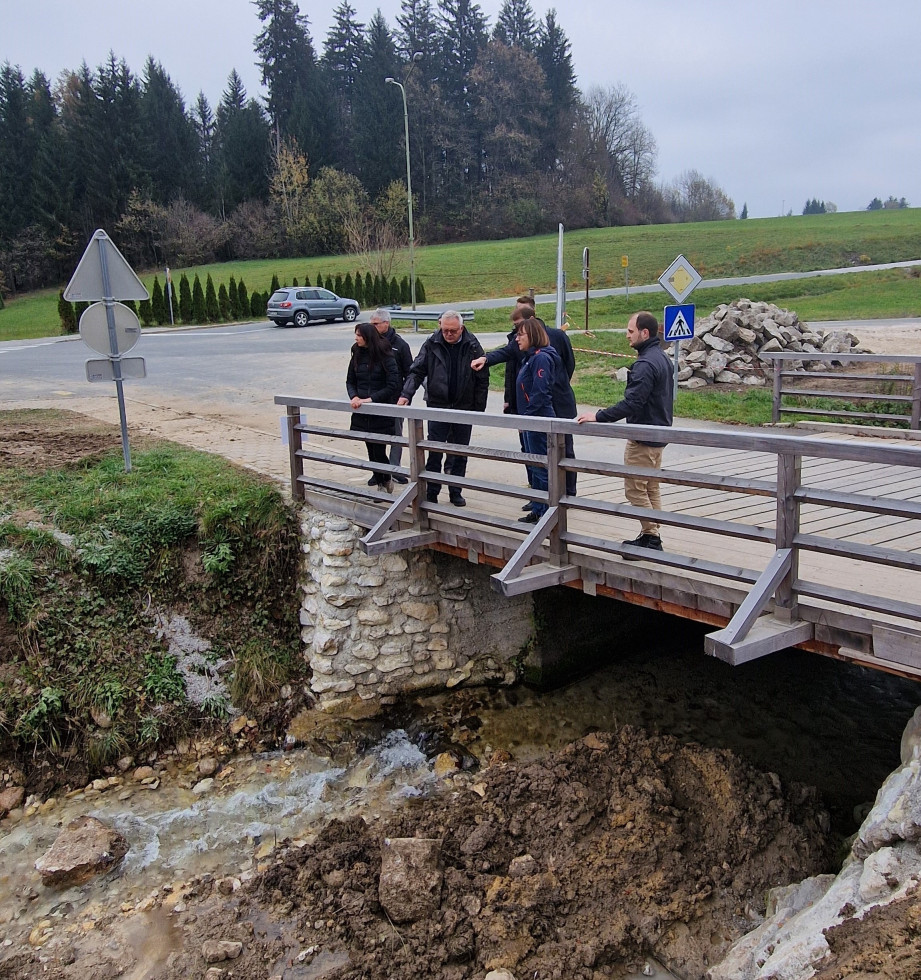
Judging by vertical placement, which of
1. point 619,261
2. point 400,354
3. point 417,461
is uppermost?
point 619,261

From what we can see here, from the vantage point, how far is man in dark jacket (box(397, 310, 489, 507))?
295 inches

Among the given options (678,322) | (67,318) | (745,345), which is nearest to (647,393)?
(678,322)

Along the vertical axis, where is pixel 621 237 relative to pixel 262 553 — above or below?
above

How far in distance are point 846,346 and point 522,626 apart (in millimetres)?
10749

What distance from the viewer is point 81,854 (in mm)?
6039

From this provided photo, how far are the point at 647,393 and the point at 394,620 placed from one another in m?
3.58

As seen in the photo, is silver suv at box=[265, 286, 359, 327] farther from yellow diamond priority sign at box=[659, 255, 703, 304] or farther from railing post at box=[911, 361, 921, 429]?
railing post at box=[911, 361, 921, 429]

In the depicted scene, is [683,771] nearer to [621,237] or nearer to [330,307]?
[330,307]

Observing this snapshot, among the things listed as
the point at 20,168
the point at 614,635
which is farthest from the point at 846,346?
the point at 20,168

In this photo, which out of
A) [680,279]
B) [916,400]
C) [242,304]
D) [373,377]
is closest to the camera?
[373,377]

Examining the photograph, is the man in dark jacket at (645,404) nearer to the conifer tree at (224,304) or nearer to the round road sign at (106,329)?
the round road sign at (106,329)

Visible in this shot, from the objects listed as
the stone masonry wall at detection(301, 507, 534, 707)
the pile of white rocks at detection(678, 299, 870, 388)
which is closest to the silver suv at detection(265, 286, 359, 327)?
the pile of white rocks at detection(678, 299, 870, 388)

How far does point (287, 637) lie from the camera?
827 cm

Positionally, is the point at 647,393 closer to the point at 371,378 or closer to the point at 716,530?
the point at 716,530
